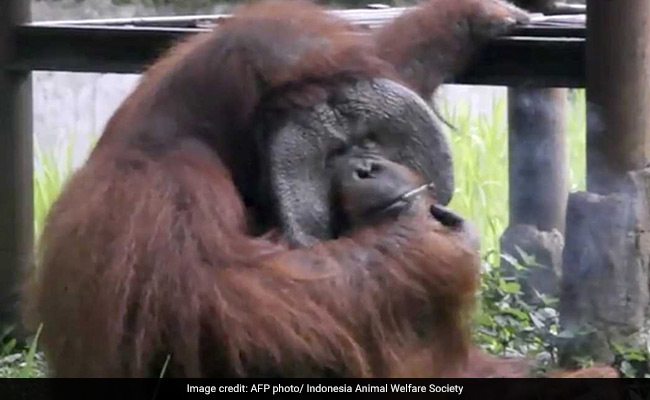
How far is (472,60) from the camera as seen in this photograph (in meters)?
2.37

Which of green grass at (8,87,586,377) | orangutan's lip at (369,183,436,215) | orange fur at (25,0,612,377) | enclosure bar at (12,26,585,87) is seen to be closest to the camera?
orange fur at (25,0,612,377)

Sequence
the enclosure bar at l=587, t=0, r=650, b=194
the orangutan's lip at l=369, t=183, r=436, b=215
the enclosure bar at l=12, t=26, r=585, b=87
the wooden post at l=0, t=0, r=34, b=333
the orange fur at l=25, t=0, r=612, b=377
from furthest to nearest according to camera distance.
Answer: the wooden post at l=0, t=0, r=34, b=333 < the enclosure bar at l=12, t=26, r=585, b=87 < the enclosure bar at l=587, t=0, r=650, b=194 < the orangutan's lip at l=369, t=183, r=436, b=215 < the orange fur at l=25, t=0, r=612, b=377

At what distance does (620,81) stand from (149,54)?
94cm

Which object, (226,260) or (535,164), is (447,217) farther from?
(535,164)

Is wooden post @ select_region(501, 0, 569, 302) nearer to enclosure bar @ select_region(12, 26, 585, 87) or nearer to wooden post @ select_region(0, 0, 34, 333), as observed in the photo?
enclosure bar @ select_region(12, 26, 585, 87)

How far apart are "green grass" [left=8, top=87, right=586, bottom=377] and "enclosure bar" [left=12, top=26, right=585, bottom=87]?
24 cm

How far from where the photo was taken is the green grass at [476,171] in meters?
2.67

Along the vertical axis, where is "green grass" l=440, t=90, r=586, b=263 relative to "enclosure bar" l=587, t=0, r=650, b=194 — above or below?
below

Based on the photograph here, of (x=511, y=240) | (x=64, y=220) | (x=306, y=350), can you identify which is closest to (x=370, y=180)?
(x=306, y=350)

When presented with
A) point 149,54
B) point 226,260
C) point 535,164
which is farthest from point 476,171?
point 226,260

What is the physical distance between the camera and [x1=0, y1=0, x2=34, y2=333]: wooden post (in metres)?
2.88

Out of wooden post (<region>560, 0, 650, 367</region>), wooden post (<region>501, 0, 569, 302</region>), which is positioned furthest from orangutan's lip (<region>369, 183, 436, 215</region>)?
wooden post (<region>501, 0, 569, 302</region>)

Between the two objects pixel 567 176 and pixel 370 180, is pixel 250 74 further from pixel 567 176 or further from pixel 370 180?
pixel 567 176

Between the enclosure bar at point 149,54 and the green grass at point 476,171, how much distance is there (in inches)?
9.4
